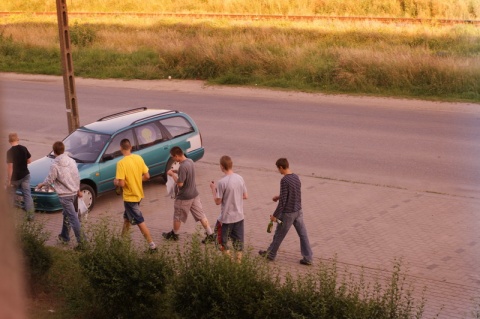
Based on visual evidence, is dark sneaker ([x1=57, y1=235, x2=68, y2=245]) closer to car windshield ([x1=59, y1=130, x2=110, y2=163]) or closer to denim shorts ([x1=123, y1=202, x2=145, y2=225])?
denim shorts ([x1=123, y1=202, x2=145, y2=225])

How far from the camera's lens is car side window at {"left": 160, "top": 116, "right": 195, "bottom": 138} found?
14.1 metres

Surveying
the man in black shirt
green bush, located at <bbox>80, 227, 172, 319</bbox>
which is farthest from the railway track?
green bush, located at <bbox>80, 227, 172, 319</bbox>

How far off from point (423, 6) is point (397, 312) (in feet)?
131

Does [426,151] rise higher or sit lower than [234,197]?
lower

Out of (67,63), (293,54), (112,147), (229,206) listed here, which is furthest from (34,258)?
(293,54)

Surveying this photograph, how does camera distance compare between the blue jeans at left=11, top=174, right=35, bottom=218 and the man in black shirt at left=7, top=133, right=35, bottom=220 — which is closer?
the man in black shirt at left=7, top=133, right=35, bottom=220

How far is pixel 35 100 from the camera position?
2494 cm

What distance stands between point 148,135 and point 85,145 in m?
1.22

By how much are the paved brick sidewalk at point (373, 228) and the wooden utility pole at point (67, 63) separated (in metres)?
1.94

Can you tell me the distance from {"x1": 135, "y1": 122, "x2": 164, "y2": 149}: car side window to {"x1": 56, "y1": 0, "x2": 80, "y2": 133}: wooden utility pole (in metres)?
1.74

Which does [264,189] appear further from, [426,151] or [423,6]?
[423,6]

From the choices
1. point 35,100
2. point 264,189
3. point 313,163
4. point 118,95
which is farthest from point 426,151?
point 35,100

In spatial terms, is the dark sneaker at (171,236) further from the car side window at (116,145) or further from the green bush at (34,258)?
the car side window at (116,145)

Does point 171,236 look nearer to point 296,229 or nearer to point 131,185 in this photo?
point 131,185
